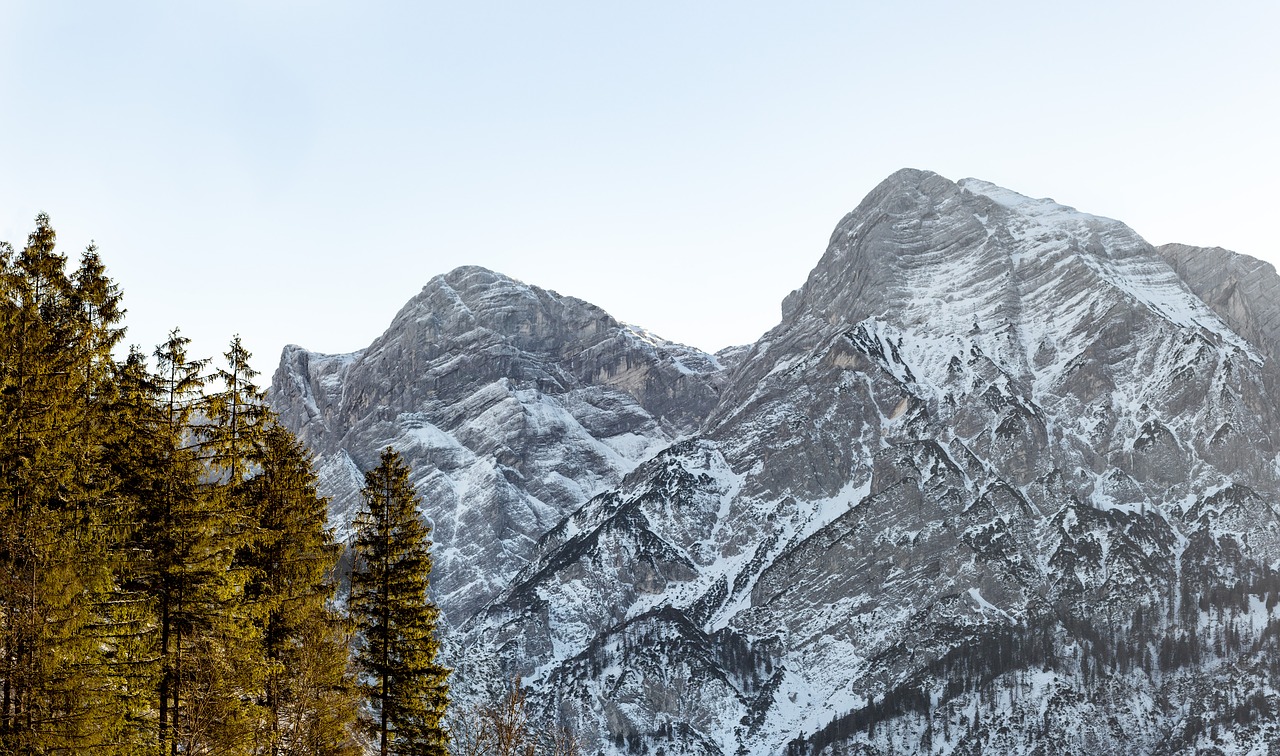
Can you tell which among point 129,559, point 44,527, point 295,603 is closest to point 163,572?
point 129,559

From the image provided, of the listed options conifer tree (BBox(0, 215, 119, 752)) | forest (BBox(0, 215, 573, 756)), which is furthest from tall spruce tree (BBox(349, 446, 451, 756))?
conifer tree (BBox(0, 215, 119, 752))

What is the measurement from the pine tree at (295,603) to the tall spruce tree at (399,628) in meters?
1.26

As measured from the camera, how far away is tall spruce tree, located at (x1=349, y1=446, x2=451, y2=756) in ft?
131

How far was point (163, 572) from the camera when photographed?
2964 centimetres

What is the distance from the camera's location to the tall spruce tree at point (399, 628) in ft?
131

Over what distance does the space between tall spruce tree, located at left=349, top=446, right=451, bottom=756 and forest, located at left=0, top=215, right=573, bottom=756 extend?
7 cm

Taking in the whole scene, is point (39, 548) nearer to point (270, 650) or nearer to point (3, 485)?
point (3, 485)

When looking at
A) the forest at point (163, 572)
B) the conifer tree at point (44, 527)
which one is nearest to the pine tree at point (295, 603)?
the forest at point (163, 572)

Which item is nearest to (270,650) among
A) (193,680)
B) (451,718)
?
(193,680)

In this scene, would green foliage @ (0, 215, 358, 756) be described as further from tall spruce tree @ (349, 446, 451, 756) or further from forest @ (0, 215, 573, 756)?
tall spruce tree @ (349, 446, 451, 756)

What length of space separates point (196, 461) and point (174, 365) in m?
4.18

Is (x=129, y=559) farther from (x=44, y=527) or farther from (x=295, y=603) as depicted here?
(x=295, y=603)

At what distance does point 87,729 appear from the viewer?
81.4 ft

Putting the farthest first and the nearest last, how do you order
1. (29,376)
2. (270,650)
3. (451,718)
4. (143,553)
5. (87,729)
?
(451,718), (270,650), (143,553), (29,376), (87,729)
